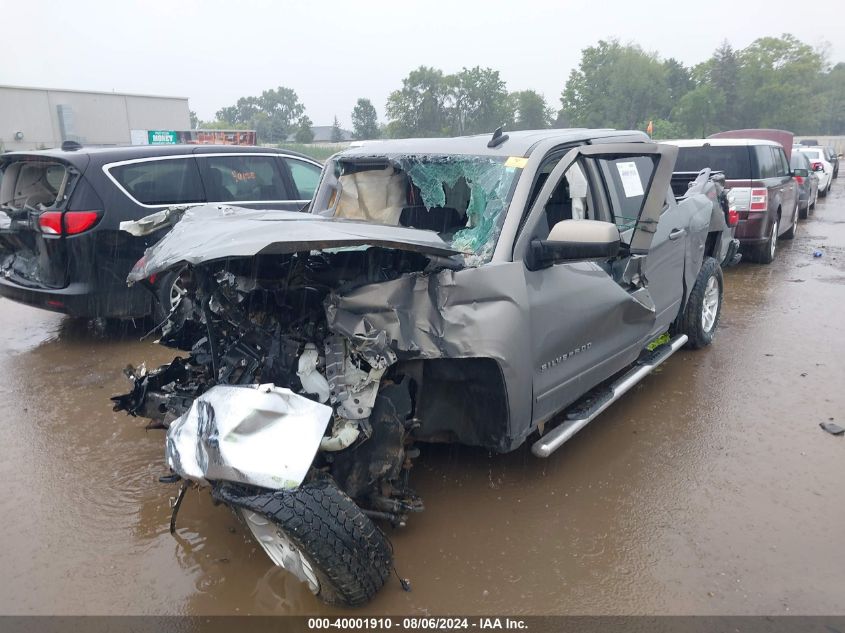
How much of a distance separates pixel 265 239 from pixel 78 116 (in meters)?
45.6

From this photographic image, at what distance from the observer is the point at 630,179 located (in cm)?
448

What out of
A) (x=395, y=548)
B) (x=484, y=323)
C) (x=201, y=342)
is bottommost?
(x=395, y=548)

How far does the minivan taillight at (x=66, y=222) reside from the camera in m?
5.55

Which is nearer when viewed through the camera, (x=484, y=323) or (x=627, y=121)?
(x=484, y=323)

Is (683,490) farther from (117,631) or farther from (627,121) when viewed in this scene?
(627,121)

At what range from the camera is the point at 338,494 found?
2.62 metres

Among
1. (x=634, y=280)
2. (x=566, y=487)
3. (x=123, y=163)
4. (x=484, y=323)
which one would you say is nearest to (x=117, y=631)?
(x=484, y=323)

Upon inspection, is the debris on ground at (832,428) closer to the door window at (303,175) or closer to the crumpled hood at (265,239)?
the crumpled hood at (265,239)

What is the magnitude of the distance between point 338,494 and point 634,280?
2.53 metres

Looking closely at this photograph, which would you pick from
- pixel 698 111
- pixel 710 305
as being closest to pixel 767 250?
pixel 710 305

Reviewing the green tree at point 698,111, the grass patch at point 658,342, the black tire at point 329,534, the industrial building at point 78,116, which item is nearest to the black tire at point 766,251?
the grass patch at point 658,342

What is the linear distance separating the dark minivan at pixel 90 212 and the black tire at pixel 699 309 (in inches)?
173

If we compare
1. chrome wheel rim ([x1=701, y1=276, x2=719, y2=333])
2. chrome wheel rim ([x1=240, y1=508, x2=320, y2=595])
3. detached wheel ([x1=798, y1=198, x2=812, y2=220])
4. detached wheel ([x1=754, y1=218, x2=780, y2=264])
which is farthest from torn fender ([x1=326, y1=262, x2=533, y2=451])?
detached wheel ([x1=798, y1=198, x2=812, y2=220])

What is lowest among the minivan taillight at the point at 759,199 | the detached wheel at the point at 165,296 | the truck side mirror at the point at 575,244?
the detached wheel at the point at 165,296
